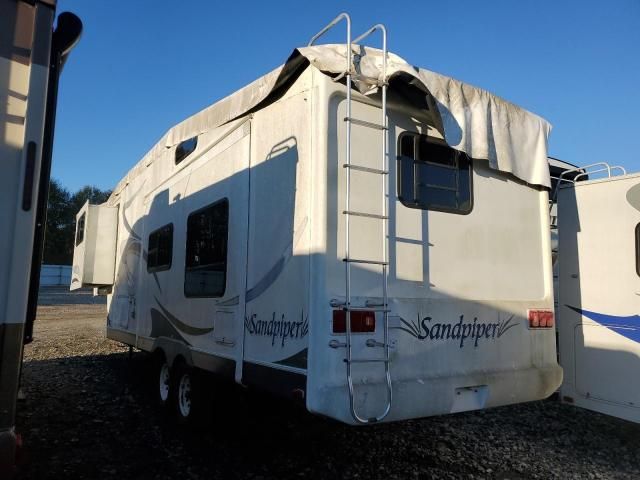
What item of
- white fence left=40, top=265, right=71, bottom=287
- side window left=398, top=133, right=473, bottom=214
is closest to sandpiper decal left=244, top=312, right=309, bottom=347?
side window left=398, top=133, right=473, bottom=214

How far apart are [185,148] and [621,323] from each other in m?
4.61

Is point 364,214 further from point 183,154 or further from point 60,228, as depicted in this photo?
point 60,228

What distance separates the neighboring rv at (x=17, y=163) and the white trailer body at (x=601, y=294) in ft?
15.1

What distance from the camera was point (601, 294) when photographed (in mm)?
4844

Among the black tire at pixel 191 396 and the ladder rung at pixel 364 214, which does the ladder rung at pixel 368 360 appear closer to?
the ladder rung at pixel 364 214

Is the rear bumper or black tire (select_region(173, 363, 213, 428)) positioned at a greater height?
the rear bumper

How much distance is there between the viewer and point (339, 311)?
3.24 meters

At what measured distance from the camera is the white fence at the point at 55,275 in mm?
37812

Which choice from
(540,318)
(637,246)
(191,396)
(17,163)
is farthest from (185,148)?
(637,246)

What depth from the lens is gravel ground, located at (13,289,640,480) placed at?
424 centimetres

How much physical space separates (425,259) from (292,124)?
4.45ft

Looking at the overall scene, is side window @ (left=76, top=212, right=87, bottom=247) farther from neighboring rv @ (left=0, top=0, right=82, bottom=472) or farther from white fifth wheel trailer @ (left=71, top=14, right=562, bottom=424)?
neighboring rv @ (left=0, top=0, right=82, bottom=472)

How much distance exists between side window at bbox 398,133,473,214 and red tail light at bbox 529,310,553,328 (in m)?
1.08

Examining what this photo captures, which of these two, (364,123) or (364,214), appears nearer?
(364,214)
